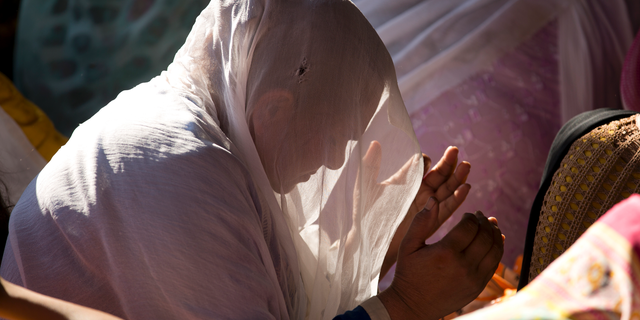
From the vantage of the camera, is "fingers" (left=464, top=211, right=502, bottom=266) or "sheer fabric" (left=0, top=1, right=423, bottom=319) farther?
"fingers" (left=464, top=211, right=502, bottom=266)

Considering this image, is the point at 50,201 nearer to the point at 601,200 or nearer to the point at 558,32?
the point at 601,200

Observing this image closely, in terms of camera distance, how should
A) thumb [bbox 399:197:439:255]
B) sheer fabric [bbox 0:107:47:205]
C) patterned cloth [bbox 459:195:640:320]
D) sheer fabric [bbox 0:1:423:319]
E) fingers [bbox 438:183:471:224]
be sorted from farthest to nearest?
sheer fabric [bbox 0:107:47:205], fingers [bbox 438:183:471:224], thumb [bbox 399:197:439:255], sheer fabric [bbox 0:1:423:319], patterned cloth [bbox 459:195:640:320]

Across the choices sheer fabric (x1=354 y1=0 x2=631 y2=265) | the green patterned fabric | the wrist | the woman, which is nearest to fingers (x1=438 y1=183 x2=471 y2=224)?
the woman

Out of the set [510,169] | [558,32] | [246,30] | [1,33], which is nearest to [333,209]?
A: [246,30]

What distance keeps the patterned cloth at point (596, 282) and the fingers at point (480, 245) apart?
435 mm

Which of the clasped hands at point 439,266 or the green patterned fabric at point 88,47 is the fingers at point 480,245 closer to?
the clasped hands at point 439,266

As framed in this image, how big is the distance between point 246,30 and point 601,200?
61 cm

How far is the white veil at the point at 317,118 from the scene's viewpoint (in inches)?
25.6

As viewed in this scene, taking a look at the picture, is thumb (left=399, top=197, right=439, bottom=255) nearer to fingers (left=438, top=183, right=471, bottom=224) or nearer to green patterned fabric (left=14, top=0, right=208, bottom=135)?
fingers (left=438, top=183, right=471, bottom=224)

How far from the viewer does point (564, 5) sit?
1301mm

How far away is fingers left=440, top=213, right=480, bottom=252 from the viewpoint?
2.11 feet

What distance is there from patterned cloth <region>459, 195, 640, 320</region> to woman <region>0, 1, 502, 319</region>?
375mm

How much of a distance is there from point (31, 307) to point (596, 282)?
1.19 ft

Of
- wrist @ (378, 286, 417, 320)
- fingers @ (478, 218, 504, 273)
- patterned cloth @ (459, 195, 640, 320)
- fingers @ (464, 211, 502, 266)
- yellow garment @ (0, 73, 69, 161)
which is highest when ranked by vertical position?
patterned cloth @ (459, 195, 640, 320)
